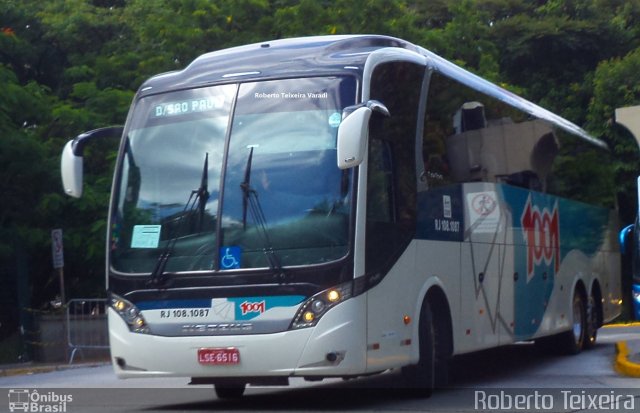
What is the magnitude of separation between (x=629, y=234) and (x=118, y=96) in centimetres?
1139

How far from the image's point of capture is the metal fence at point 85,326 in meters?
23.7

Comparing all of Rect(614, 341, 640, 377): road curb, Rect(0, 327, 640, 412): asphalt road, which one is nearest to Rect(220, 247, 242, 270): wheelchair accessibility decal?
Rect(0, 327, 640, 412): asphalt road

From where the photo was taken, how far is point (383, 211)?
35.3 ft

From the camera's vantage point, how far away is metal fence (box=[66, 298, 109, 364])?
23672mm

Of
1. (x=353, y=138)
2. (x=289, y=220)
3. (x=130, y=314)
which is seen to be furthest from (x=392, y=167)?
(x=130, y=314)

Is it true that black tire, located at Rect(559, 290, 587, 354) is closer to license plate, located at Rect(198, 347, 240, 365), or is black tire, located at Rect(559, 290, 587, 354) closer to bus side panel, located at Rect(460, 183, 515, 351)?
bus side panel, located at Rect(460, 183, 515, 351)

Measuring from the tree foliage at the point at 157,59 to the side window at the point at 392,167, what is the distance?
1104 cm

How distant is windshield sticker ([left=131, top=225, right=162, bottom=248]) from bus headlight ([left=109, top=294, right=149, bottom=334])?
0.57m

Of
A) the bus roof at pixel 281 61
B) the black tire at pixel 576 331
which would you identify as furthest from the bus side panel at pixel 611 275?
the bus roof at pixel 281 61

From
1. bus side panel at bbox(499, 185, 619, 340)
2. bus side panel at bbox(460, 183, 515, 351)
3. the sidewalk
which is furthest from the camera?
the sidewalk

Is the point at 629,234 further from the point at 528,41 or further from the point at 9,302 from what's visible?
the point at 528,41

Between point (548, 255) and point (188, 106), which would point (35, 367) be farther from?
point (188, 106)

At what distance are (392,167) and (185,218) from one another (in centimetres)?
212

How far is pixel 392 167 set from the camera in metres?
11.0
